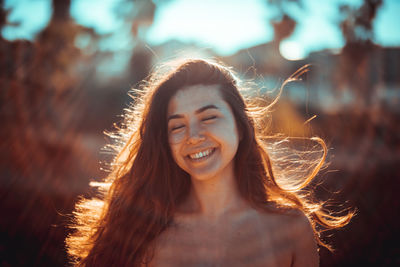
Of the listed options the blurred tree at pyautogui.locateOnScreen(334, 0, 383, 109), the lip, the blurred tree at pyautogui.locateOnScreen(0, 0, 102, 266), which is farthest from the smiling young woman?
the blurred tree at pyautogui.locateOnScreen(334, 0, 383, 109)

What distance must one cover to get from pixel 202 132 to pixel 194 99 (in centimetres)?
26

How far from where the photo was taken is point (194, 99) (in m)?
2.31

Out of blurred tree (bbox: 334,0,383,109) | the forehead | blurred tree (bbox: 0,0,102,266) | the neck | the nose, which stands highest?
blurred tree (bbox: 334,0,383,109)

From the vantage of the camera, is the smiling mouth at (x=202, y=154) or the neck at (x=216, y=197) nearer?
the smiling mouth at (x=202, y=154)

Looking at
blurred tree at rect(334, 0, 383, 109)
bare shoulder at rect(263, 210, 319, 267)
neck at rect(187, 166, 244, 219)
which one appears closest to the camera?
bare shoulder at rect(263, 210, 319, 267)

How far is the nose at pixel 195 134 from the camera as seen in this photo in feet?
7.07

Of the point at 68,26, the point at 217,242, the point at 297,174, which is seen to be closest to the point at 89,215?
the point at 217,242

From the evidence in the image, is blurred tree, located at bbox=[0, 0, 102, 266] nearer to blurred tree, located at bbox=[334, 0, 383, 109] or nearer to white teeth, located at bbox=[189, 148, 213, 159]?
Result: white teeth, located at bbox=[189, 148, 213, 159]

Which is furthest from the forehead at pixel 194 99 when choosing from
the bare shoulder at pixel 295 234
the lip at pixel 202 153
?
the bare shoulder at pixel 295 234

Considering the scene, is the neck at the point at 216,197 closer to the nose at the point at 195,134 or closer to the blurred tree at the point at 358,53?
the nose at the point at 195,134

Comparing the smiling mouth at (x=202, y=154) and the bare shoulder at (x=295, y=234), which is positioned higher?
the smiling mouth at (x=202, y=154)

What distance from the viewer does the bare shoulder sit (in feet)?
7.49

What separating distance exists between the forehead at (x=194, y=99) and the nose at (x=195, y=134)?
122 millimetres

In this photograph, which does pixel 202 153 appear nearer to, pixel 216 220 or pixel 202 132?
pixel 202 132
